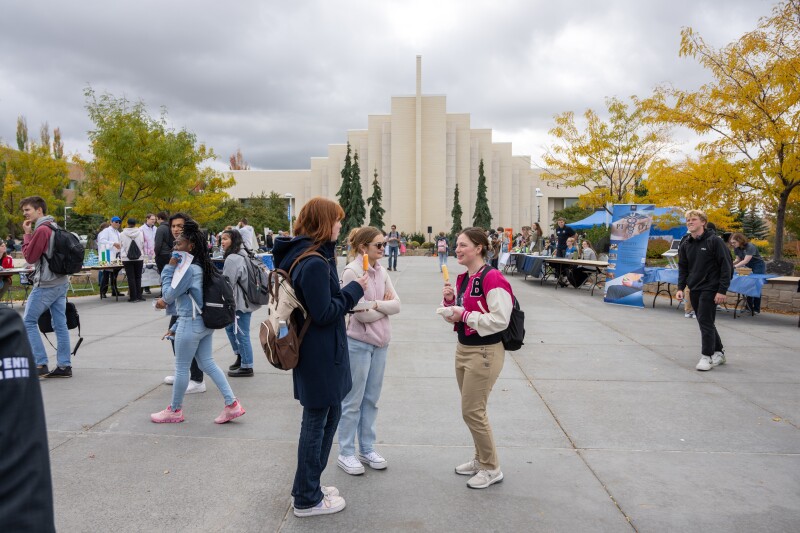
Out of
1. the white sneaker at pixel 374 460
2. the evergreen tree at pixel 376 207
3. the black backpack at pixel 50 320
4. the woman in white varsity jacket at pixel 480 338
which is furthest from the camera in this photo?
the evergreen tree at pixel 376 207

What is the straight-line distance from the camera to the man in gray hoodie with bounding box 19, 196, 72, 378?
610cm

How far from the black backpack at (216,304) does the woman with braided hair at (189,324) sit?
5cm

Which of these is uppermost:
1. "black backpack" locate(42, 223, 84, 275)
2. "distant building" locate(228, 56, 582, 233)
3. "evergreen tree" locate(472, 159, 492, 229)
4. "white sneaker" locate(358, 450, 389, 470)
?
"distant building" locate(228, 56, 582, 233)

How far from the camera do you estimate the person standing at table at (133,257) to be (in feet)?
42.5

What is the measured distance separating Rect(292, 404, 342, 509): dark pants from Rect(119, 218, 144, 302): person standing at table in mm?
11127

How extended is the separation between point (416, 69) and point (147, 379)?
196 ft

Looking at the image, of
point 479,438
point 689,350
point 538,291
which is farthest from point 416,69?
point 479,438

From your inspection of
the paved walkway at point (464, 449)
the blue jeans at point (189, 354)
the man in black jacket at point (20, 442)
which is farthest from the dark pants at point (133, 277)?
the man in black jacket at point (20, 442)

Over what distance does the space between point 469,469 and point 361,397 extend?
91 centimetres

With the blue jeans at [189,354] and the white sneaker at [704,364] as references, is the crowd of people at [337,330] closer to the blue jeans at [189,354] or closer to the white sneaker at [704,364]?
the blue jeans at [189,354]

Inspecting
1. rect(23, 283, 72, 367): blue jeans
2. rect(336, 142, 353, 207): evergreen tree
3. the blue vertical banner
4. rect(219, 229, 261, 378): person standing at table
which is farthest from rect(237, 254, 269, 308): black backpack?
rect(336, 142, 353, 207): evergreen tree

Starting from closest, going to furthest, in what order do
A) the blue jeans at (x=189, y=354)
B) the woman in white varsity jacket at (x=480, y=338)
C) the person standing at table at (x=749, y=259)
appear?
the woman in white varsity jacket at (x=480, y=338) → the blue jeans at (x=189, y=354) → the person standing at table at (x=749, y=259)

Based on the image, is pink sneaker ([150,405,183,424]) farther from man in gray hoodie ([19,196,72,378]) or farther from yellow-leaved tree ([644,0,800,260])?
yellow-leaved tree ([644,0,800,260])

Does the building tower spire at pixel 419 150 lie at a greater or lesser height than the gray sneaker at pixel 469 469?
greater
